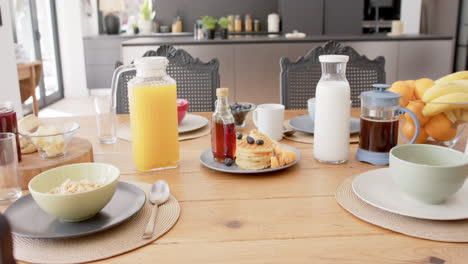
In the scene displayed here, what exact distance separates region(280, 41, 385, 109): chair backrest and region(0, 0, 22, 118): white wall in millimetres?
2625

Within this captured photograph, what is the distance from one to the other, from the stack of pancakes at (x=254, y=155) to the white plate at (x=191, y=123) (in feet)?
1.31

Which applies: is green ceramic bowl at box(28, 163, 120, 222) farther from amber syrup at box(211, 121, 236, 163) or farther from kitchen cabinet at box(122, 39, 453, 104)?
kitchen cabinet at box(122, 39, 453, 104)

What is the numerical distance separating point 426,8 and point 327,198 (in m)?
6.04

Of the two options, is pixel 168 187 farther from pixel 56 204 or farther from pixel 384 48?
pixel 384 48

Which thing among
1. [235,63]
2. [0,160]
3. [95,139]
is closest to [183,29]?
[235,63]

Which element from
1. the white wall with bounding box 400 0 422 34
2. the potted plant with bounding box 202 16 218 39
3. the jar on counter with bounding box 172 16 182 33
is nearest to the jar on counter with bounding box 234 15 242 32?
the jar on counter with bounding box 172 16 182 33

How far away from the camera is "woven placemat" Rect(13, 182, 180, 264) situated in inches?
24.5

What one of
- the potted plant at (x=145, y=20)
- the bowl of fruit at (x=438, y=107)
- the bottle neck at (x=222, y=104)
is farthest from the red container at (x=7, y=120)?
the potted plant at (x=145, y=20)

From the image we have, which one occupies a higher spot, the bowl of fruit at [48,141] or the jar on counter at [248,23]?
the jar on counter at [248,23]

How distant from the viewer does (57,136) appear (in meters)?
0.98

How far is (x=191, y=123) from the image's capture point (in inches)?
56.9

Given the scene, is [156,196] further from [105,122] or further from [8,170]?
[105,122]

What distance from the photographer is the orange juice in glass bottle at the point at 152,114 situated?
972mm

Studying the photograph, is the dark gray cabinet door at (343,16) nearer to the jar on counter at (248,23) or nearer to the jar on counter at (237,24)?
the jar on counter at (248,23)
